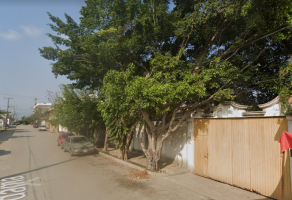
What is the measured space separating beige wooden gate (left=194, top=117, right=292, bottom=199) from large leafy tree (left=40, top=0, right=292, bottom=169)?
1.08 m

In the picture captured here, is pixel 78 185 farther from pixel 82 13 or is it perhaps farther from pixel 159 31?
pixel 82 13

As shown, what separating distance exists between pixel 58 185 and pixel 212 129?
6.26m

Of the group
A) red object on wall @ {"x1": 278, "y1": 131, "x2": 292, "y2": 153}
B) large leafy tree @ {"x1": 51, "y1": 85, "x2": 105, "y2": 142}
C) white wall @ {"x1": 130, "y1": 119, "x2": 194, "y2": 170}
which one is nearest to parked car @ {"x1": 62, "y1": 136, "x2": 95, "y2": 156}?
large leafy tree @ {"x1": 51, "y1": 85, "x2": 105, "y2": 142}

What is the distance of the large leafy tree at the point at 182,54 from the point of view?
738 centimetres

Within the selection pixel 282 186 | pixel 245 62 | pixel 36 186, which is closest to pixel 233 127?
pixel 282 186

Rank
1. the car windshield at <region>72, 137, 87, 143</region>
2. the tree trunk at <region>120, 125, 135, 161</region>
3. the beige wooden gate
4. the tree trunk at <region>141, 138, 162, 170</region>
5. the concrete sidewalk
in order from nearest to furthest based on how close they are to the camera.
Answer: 1. the beige wooden gate
2. the concrete sidewalk
3. the tree trunk at <region>141, 138, 162, 170</region>
4. the tree trunk at <region>120, 125, 135, 161</region>
5. the car windshield at <region>72, 137, 87, 143</region>

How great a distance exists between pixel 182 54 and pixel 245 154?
17.9 ft

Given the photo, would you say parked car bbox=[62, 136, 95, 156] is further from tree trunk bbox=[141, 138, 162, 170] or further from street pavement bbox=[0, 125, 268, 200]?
tree trunk bbox=[141, 138, 162, 170]

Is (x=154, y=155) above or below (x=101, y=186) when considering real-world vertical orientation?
above

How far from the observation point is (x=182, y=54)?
1009 cm

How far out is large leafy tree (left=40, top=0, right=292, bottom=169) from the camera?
24.2 ft

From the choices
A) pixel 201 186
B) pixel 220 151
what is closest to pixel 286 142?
pixel 220 151

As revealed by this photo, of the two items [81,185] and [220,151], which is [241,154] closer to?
[220,151]

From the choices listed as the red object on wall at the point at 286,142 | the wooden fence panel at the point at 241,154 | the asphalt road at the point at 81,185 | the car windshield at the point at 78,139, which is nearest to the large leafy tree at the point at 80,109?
the car windshield at the point at 78,139
